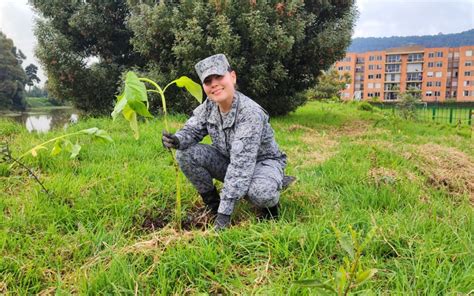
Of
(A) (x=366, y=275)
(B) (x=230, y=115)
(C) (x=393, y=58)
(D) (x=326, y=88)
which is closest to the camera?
(A) (x=366, y=275)

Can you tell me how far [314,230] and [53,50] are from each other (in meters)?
8.76

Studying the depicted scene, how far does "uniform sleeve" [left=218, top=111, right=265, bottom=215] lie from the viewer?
204cm

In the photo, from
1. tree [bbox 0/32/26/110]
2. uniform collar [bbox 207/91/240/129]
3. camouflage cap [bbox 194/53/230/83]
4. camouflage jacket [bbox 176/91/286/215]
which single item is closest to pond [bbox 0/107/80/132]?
camouflage jacket [bbox 176/91/286/215]

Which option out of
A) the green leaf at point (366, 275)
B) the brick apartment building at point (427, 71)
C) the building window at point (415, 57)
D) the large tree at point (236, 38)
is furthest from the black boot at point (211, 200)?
the building window at point (415, 57)

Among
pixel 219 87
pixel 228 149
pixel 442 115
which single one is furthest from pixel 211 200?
pixel 442 115

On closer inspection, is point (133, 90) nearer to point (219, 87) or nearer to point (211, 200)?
point (219, 87)

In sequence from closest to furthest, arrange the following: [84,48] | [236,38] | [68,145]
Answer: [68,145], [236,38], [84,48]

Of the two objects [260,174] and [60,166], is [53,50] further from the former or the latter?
[260,174]

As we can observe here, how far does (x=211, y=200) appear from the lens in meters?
2.48

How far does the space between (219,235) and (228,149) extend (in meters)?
0.65

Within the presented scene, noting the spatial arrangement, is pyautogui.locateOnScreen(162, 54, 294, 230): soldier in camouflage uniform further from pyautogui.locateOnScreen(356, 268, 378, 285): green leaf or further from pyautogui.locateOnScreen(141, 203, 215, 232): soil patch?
pyautogui.locateOnScreen(356, 268, 378, 285): green leaf

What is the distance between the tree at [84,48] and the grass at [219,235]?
646 cm

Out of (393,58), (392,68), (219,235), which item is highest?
(393,58)

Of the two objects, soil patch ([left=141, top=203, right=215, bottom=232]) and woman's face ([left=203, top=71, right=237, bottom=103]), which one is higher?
woman's face ([left=203, top=71, right=237, bottom=103])
